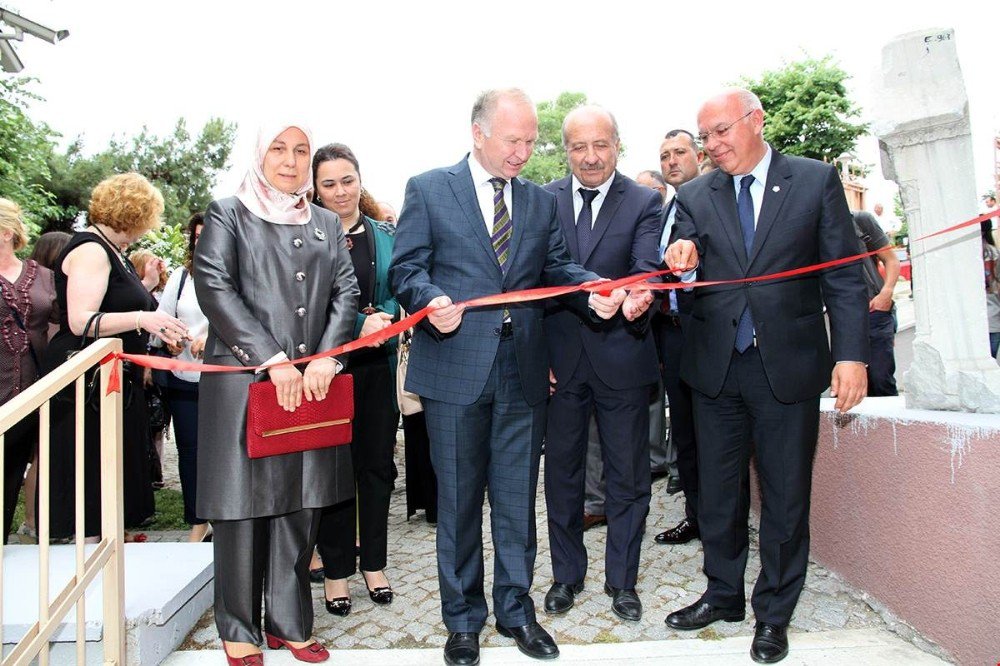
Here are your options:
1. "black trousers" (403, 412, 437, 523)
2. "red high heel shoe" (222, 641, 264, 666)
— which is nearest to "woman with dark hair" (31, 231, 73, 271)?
"black trousers" (403, 412, 437, 523)

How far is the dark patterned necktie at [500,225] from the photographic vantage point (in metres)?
3.48

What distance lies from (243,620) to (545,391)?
5.52ft

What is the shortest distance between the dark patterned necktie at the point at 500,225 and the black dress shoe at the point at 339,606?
1.98m

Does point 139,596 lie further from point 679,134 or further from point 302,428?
point 679,134

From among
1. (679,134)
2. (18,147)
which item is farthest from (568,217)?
(18,147)

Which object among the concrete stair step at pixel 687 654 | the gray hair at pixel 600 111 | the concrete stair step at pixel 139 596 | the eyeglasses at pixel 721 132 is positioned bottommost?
the concrete stair step at pixel 687 654

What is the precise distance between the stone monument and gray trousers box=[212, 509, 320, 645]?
303cm

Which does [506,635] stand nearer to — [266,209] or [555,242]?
[555,242]

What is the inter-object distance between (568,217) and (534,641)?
2.14 m

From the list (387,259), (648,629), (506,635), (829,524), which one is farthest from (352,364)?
(829,524)

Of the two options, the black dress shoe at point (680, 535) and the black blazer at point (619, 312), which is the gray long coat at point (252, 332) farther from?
the black dress shoe at point (680, 535)

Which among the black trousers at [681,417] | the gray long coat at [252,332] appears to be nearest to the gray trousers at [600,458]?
the black trousers at [681,417]

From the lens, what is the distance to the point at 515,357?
11.4 feet

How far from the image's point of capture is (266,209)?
3277 mm
